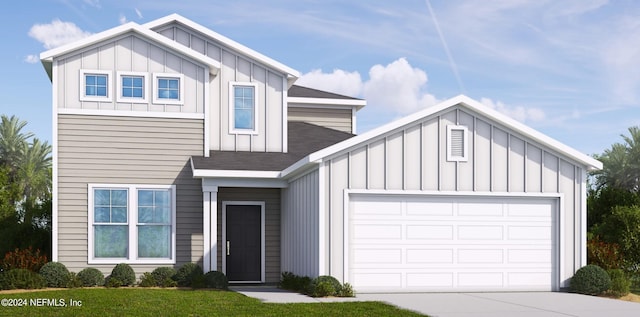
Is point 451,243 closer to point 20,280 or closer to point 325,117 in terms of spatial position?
point 325,117

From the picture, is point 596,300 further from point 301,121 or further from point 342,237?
point 301,121

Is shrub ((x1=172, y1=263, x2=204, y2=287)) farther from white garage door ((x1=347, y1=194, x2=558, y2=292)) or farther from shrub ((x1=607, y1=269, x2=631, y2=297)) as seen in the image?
shrub ((x1=607, y1=269, x2=631, y2=297))

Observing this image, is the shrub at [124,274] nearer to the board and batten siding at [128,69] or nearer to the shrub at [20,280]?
the shrub at [20,280]

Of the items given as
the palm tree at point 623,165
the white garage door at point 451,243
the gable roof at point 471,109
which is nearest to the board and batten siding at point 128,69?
the gable roof at point 471,109

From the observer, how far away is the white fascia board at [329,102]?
25.3 m

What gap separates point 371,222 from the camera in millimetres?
17812

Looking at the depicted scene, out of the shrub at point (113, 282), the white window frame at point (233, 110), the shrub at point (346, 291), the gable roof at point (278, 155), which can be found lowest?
the shrub at point (113, 282)

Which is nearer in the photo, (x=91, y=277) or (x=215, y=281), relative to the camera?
(x=215, y=281)

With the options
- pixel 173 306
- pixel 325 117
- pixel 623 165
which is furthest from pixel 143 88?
pixel 623 165

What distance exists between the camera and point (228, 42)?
71.8 ft

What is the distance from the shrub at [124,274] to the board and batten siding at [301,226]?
396 centimetres

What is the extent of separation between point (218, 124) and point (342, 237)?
6.02 meters

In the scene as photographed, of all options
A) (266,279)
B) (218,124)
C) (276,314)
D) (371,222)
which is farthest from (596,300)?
(218,124)

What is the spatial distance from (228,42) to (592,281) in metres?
11.3
